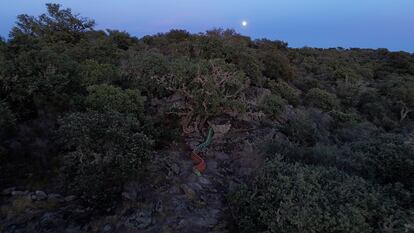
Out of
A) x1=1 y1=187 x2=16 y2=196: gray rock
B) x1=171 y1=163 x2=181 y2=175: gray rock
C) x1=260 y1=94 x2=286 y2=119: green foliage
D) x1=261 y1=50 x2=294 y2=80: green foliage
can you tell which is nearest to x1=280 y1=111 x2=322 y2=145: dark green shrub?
x1=260 y1=94 x2=286 y2=119: green foliage

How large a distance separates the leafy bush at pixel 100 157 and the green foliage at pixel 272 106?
4591 millimetres

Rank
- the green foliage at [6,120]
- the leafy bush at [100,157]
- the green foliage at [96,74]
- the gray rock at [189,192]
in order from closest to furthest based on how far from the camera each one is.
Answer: the leafy bush at [100,157], the gray rock at [189,192], the green foliage at [6,120], the green foliage at [96,74]

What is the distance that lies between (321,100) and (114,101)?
8732 mm

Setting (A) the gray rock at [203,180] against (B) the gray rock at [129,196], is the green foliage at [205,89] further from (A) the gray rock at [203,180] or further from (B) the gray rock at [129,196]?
(B) the gray rock at [129,196]

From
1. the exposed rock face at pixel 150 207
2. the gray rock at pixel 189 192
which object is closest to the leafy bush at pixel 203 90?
the exposed rock face at pixel 150 207

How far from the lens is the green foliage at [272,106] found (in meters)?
9.58

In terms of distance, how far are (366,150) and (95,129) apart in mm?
5169

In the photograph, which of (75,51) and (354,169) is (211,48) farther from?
(354,169)

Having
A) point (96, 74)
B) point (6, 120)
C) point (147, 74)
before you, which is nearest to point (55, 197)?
point (6, 120)

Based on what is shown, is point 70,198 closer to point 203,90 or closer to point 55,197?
point 55,197

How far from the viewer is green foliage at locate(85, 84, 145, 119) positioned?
7.26 m

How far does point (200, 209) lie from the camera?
5551mm

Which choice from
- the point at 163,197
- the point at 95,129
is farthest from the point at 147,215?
the point at 95,129

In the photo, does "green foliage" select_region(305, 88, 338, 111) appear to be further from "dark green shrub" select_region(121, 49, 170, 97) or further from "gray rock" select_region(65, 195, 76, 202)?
"gray rock" select_region(65, 195, 76, 202)
